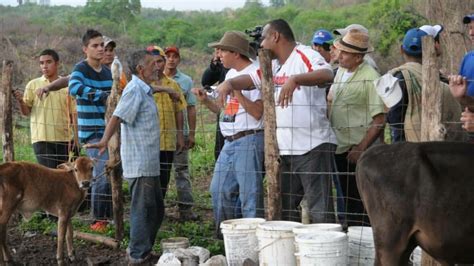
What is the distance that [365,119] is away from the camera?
8258 mm

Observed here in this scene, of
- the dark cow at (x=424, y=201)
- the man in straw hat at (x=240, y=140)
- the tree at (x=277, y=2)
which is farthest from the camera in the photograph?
the tree at (x=277, y=2)

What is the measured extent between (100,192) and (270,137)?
3.34m

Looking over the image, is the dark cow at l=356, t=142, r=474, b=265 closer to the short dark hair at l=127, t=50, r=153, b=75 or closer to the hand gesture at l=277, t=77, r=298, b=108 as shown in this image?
the hand gesture at l=277, t=77, r=298, b=108

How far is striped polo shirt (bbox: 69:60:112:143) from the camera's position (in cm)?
1011

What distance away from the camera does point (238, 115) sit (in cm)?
841

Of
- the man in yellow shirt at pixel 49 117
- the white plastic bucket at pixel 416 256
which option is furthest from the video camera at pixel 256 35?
the man in yellow shirt at pixel 49 117

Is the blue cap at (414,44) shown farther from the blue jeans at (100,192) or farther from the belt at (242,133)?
the blue jeans at (100,192)

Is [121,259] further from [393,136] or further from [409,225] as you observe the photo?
[409,225]

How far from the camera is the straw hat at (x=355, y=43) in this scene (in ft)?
27.2

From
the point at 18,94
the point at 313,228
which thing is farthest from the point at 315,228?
the point at 18,94

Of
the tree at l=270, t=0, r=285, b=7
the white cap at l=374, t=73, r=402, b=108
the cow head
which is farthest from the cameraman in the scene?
the tree at l=270, t=0, r=285, b=7

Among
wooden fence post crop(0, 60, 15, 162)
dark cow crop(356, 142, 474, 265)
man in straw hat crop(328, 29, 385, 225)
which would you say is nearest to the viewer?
dark cow crop(356, 142, 474, 265)

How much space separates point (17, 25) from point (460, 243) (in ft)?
146

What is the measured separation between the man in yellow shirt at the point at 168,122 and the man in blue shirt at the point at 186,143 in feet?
0.66
